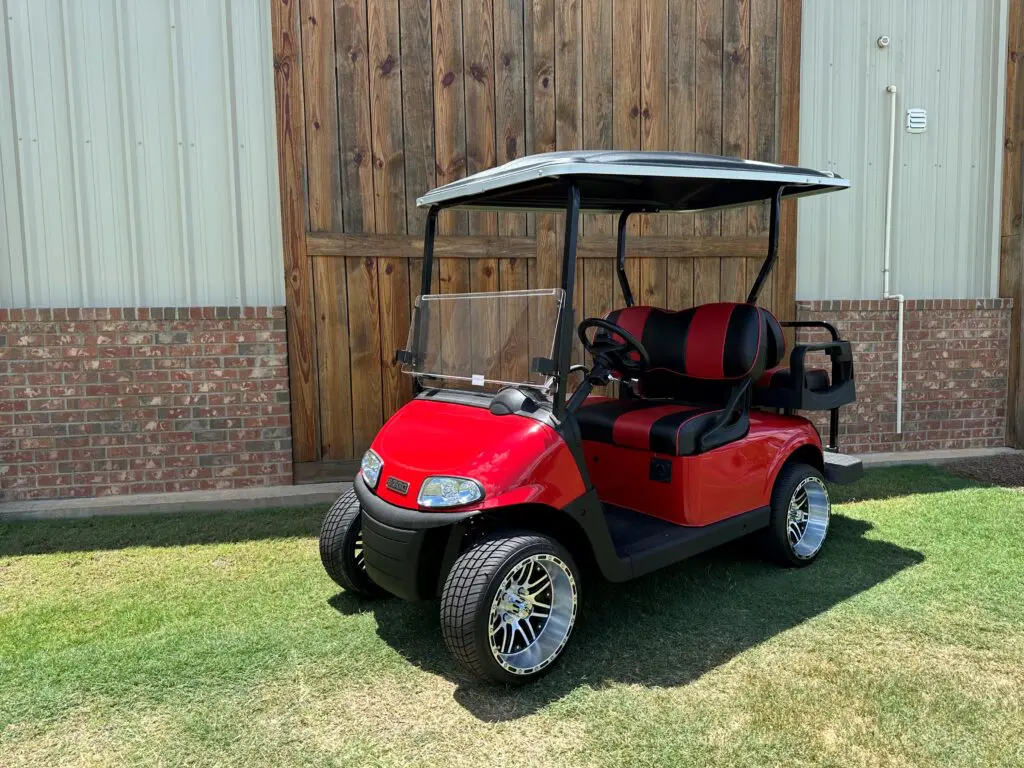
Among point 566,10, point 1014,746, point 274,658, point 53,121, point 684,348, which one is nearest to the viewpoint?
point 1014,746

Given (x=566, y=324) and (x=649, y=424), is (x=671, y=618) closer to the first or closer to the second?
(x=649, y=424)

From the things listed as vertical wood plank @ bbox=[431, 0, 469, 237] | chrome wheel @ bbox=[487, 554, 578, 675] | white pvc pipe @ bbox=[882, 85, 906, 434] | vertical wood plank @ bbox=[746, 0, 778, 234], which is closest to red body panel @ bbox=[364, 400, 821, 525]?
chrome wheel @ bbox=[487, 554, 578, 675]

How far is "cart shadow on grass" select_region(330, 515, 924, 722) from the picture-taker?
2725 millimetres

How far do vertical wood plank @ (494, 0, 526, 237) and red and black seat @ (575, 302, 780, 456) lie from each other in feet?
5.30

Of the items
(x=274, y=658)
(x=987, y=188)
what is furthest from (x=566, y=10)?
(x=274, y=658)

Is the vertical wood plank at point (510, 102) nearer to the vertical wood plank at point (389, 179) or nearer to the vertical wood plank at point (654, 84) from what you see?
the vertical wood plank at point (389, 179)

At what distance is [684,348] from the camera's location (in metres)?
3.73

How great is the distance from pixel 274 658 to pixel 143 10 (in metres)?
→ 4.02

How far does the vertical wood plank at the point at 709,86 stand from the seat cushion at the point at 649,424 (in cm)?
232

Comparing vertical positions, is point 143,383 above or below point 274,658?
above

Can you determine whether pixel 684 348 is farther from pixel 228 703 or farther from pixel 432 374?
pixel 228 703

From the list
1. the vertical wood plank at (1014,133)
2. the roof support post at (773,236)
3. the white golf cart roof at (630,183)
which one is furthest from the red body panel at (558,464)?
the vertical wood plank at (1014,133)

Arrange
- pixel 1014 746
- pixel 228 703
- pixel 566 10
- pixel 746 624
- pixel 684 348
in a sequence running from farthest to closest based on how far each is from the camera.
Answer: pixel 566 10 → pixel 684 348 → pixel 746 624 → pixel 228 703 → pixel 1014 746

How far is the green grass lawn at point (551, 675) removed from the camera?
2.36 meters
